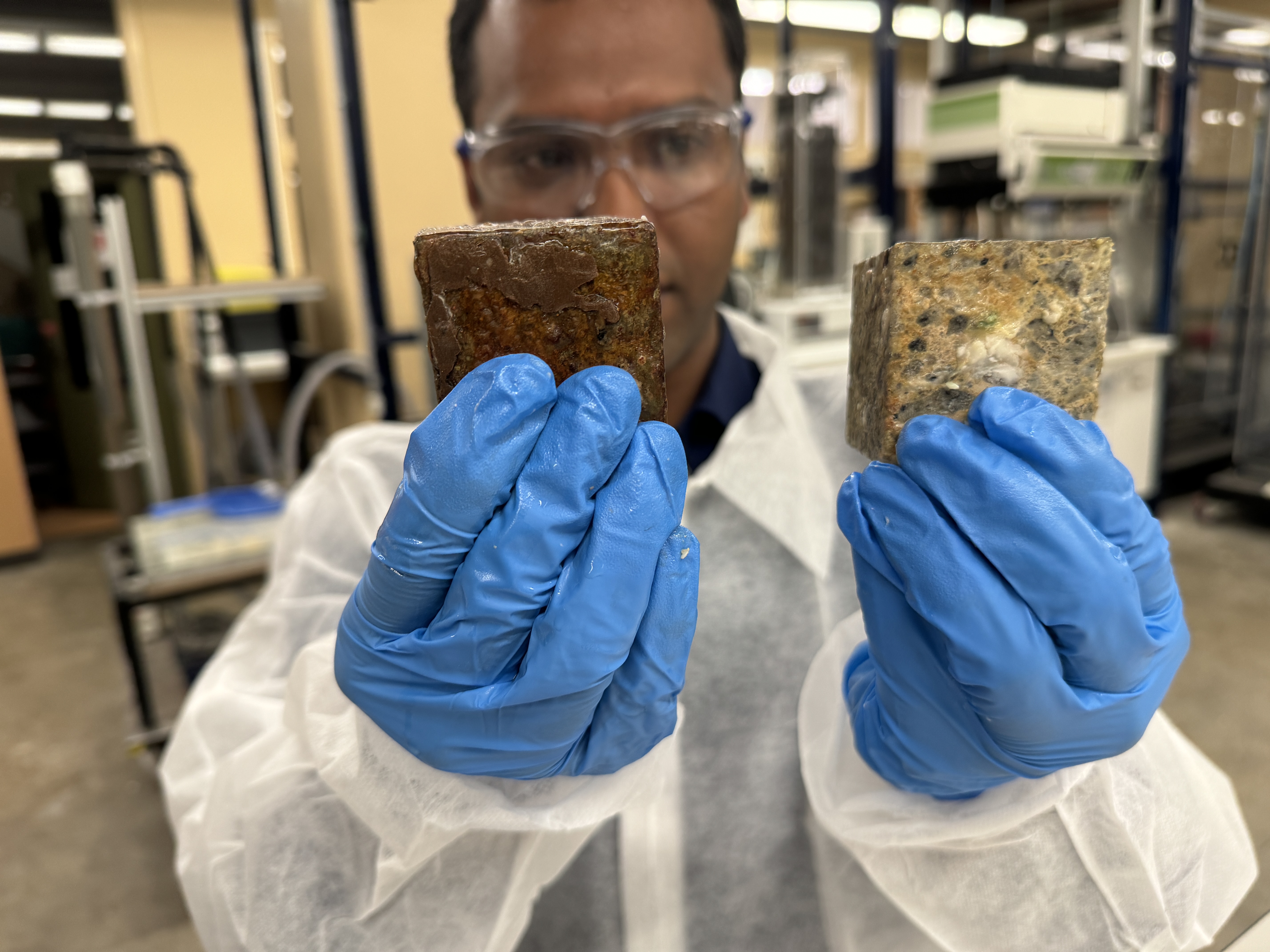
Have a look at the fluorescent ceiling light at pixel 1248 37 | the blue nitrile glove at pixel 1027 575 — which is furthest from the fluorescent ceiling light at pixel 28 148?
the fluorescent ceiling light at pixel 1248 37

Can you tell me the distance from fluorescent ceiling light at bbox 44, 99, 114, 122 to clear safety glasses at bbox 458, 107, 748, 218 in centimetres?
545

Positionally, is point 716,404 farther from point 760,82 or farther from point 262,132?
point 760,82

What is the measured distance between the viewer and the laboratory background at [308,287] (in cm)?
227

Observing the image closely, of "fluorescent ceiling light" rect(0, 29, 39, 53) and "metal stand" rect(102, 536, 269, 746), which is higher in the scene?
"fluorescent ceiling light" rect(0, 29, 39, 53)

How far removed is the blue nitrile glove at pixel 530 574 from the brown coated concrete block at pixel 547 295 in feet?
0.09

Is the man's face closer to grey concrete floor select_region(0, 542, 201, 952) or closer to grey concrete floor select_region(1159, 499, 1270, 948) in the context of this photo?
grey concrete floor select_region(1159, 499, 1270, 948)

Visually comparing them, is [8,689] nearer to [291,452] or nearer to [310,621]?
[291,452]

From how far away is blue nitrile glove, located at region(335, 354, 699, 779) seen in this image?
608 millimetres

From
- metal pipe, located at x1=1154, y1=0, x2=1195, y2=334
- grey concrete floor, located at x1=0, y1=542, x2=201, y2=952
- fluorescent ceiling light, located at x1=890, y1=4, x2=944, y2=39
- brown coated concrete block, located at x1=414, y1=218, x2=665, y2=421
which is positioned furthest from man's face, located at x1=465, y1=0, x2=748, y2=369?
fluorescent ceiling light, located at x1=890, y1=4, x2=944, y2=39

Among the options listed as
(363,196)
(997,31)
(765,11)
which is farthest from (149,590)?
(997,31)

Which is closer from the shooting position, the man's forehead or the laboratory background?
the man's forehead

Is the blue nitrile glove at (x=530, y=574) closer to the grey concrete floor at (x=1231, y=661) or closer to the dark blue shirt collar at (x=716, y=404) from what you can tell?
the dark blue shirt collar at (x=716, y=404)

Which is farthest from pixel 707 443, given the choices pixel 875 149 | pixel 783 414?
pixel 875 149

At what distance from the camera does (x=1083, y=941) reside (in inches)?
30.6
